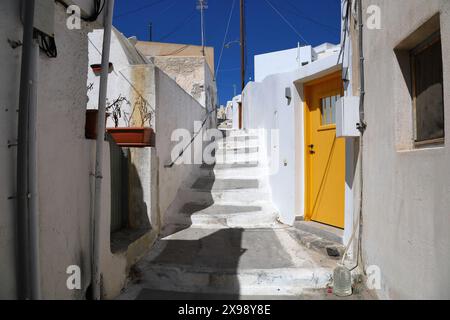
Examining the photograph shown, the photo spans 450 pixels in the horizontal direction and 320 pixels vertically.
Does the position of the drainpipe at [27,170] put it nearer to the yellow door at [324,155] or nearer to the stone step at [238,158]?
the yellow door at [324,155]

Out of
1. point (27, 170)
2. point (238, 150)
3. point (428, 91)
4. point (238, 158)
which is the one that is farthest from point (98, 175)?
point (238, 150)

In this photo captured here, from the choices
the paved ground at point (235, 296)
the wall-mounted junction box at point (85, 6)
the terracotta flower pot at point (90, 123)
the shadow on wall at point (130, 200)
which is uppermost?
the wall-mounted junction box at point (85, 6)

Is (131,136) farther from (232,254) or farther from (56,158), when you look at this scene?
(232,254)

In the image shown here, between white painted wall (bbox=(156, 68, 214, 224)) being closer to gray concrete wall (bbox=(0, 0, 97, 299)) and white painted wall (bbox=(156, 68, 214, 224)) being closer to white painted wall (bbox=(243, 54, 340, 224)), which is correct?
white painted wall (bbox=(243, 54, 340, 224))

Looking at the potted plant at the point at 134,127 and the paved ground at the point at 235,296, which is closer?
the paved ground at the point at 235,296

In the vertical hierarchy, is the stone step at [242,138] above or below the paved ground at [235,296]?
above

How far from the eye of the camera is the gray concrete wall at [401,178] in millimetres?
2248

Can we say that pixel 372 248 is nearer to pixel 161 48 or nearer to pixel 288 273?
pixel 288 273

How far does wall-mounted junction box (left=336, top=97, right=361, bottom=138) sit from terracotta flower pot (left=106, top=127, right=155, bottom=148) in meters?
2.62

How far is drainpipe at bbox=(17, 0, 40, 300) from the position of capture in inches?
77.6

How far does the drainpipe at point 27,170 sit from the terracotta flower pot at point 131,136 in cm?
238

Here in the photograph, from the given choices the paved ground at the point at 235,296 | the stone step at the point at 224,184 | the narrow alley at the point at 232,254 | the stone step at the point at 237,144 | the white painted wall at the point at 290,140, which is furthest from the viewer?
the stone step at the point at 237,144

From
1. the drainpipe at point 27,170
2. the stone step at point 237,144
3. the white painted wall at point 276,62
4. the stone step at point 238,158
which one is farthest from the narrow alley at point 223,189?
the white painted wall at point 276,62

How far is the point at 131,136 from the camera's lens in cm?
445
